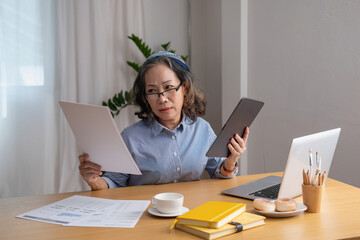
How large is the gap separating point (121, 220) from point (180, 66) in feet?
3.18

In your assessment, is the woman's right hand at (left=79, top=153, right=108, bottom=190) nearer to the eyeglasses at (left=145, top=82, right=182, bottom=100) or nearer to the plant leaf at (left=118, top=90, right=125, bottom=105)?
the eyeglasses at (left=145, top=82, right=182, bottom=100)

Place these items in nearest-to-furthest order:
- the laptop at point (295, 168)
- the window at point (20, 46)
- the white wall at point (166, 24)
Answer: the laptop at point (295, 168)
the window at point (20, 46)
the white wall at point (166, 24)

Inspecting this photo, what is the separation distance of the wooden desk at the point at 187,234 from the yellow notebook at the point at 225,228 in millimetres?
15

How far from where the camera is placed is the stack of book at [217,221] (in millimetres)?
1089

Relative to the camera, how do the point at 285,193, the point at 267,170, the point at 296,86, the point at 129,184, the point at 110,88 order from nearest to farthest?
1. the point at 285,193
2. the point at 129,184
3. the point at 296,86
4. the point at 267,170
5. the point at 110,88

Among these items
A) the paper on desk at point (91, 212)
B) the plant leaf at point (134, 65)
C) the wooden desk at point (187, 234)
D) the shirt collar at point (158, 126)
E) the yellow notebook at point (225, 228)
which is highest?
the plant leaf at point (134, 65)

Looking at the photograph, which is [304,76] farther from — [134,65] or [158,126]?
[134,65]

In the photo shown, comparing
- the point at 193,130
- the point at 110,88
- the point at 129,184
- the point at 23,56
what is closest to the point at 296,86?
the point at 193,130

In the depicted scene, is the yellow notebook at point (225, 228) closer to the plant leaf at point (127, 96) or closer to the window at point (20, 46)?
the plant leaf at point (127, 96)

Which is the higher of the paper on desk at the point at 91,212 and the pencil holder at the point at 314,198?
the pencil holder at the point at 314,198

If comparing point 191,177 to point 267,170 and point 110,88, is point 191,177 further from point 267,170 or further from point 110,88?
point 110,88

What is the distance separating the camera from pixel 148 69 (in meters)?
1.88

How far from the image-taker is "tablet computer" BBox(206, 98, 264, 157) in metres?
1.54

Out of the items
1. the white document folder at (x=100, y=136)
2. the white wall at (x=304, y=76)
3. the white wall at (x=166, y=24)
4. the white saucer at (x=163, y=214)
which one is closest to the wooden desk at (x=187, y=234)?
the white saucer at (x=163, y=214)
